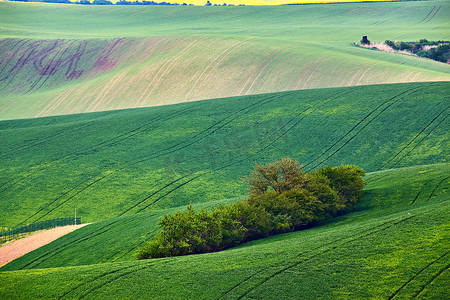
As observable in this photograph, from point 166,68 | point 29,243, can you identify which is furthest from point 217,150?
point 166,68

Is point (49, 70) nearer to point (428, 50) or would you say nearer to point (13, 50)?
point (13, 50)

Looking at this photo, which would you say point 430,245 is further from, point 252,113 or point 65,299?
point 252,113

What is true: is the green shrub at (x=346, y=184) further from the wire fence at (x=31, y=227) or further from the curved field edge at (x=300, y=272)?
the wire fence at (x=31, y=227)

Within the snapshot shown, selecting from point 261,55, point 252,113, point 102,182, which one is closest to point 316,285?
point 102,182

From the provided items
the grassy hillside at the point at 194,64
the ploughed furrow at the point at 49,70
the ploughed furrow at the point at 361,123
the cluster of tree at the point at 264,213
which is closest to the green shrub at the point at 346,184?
the cluster of tree at the point at 264,213

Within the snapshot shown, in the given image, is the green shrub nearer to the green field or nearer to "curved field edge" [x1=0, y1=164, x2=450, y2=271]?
"curved field edge" [x1=0, y1=164, x2=450, y2=271]

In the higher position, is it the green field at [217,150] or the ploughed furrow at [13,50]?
the ploughed furrow at [13,50]
